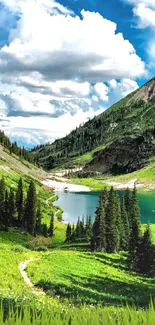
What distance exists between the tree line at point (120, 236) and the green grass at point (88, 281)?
3364 millimetres

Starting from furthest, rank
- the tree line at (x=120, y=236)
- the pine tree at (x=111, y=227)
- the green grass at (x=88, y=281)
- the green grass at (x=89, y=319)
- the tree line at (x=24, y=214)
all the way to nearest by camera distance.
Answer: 1. the tree line at (x=24, y=214)
2. the pine tree at (x=111, y=227)
3. the tree line at (x=120, y=236)
4. the green grass at (x=88, y=281)
5. the green grass at (x=89, y=319)

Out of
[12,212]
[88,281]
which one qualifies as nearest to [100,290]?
[88,281]

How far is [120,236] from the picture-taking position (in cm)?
8681

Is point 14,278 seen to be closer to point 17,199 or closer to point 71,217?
point 17,199

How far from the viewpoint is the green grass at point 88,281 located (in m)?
33.6

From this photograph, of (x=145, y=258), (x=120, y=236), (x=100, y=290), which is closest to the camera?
(x=100, y=290)

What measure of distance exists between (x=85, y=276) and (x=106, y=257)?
2205 centimetres

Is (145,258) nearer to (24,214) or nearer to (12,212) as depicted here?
(24,214)

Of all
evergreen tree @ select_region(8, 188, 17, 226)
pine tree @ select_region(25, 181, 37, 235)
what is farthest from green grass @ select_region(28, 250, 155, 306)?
evergreen tree @ select_region(8, 188, 17, 226)

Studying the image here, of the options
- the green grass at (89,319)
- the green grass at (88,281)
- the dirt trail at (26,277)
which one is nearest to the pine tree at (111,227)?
the green grass at (88,281)

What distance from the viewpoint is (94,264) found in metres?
55.1

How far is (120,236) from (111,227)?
18.0 ft

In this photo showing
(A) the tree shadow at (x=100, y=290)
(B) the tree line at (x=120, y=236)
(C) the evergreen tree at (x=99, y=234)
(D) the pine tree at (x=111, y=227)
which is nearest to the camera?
(A) the tree shadow at (x=100, y=290)

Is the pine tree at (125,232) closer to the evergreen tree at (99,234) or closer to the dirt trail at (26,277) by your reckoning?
the evergreen tree at (99,234)
